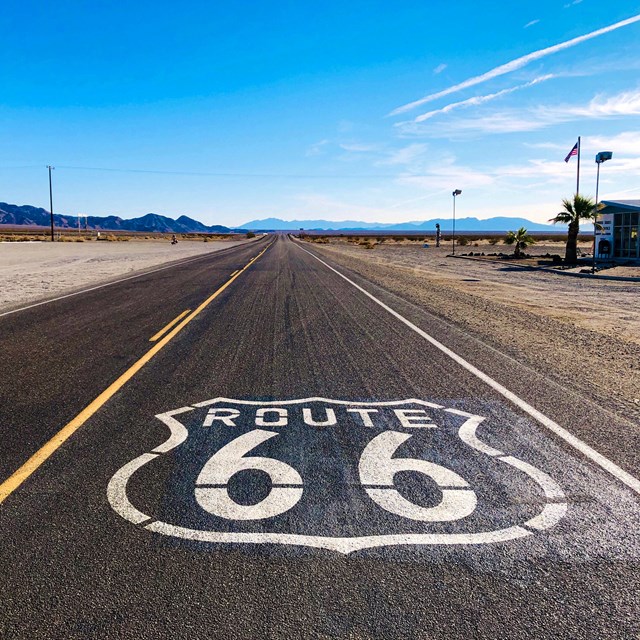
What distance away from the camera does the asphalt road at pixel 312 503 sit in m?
2.70

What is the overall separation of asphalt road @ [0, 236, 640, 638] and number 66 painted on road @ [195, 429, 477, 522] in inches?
0.8

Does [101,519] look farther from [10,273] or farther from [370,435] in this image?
[10,273]

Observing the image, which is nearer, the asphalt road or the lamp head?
the asphalt road

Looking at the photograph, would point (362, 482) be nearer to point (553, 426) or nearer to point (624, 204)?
point (553, 426)

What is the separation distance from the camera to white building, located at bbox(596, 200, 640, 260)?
3400cm

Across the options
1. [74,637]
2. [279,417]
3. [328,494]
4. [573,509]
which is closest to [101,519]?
[74,637]

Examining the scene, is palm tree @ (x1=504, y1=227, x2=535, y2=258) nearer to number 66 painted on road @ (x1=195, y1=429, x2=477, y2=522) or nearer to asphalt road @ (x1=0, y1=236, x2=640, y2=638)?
asphalt road @ (x1=0, y1=236, x2=640, y2=638)

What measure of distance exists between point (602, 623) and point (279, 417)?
3416 millimetres

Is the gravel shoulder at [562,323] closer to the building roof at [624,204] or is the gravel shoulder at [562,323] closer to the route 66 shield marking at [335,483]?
the route 66 shield marking at [335,483]

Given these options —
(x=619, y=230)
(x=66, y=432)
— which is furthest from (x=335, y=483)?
(x=619, y=230)

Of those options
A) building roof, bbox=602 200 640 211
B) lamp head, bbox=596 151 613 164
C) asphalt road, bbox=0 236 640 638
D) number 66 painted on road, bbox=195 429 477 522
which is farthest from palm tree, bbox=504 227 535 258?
number 66 painted on road, bbox=195 429 477 522

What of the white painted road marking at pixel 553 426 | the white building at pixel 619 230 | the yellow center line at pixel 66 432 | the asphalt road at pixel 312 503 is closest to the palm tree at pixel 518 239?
the white building at pixel 619 230

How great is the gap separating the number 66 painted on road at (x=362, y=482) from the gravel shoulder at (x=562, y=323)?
2722 millimetres

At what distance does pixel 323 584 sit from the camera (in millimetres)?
2893
